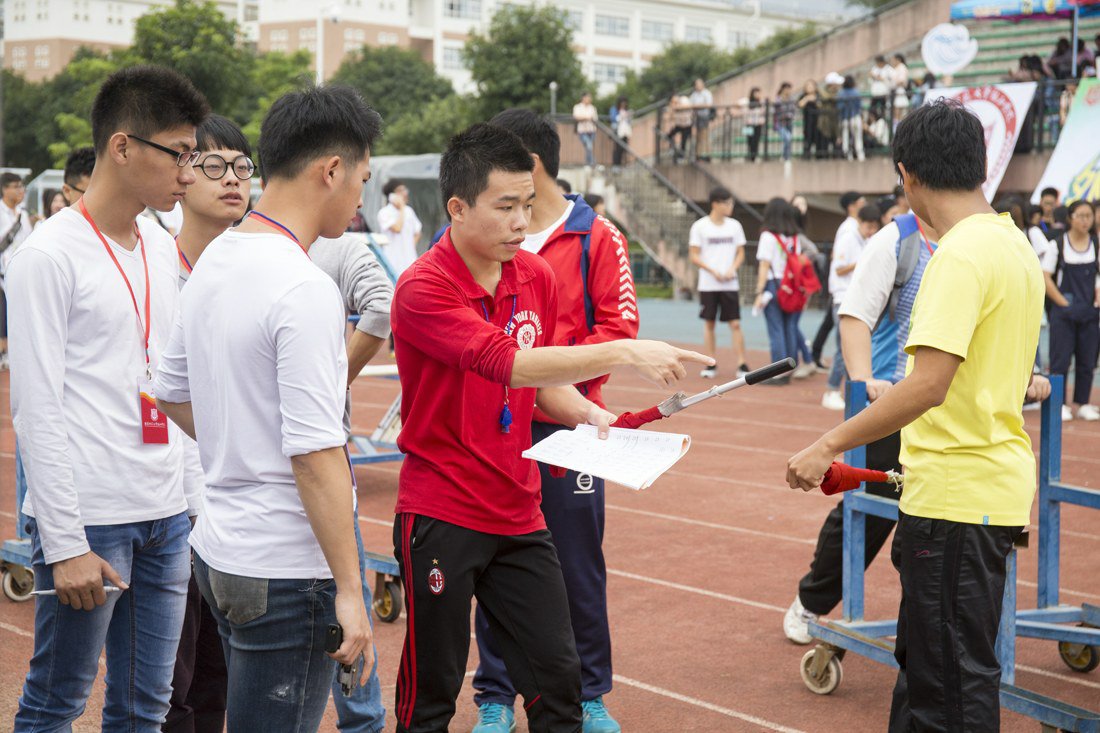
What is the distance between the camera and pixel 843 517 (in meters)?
4.95

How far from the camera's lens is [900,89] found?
2322 cm

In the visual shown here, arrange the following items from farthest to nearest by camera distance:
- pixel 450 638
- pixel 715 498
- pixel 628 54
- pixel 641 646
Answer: pixel 628 54, pixel 715 498, pixel 641 646, pixel 450 638

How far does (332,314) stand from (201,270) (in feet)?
1.08

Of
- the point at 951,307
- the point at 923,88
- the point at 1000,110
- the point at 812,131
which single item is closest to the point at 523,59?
the point at 812,131

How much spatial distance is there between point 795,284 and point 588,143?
A: 637 inches

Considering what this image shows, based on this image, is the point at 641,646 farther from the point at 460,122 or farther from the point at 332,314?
the point at 460,122

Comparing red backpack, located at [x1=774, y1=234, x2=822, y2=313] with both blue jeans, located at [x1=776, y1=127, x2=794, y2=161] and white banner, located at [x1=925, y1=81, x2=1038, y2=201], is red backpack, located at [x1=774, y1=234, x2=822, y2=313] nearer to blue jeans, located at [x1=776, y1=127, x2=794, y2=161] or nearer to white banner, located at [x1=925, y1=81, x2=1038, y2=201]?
white banner, located at [x1=925, y1=81, x2=1038, y2=201]

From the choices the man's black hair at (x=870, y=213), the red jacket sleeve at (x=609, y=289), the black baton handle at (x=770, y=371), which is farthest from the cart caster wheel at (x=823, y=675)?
the man's black hair at (x=870, y=213)

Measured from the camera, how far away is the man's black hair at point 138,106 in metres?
3.19

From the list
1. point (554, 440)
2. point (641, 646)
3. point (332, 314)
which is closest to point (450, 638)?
point (554, 440)

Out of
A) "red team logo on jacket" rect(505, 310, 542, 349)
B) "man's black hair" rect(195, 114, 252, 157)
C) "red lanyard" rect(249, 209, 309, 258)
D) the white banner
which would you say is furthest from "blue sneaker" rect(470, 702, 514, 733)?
the white banner

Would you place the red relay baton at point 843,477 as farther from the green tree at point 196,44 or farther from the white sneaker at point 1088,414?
the green tree at point 196,44

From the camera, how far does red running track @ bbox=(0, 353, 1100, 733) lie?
15.4 feet

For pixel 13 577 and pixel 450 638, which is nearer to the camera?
pixel 450 638
